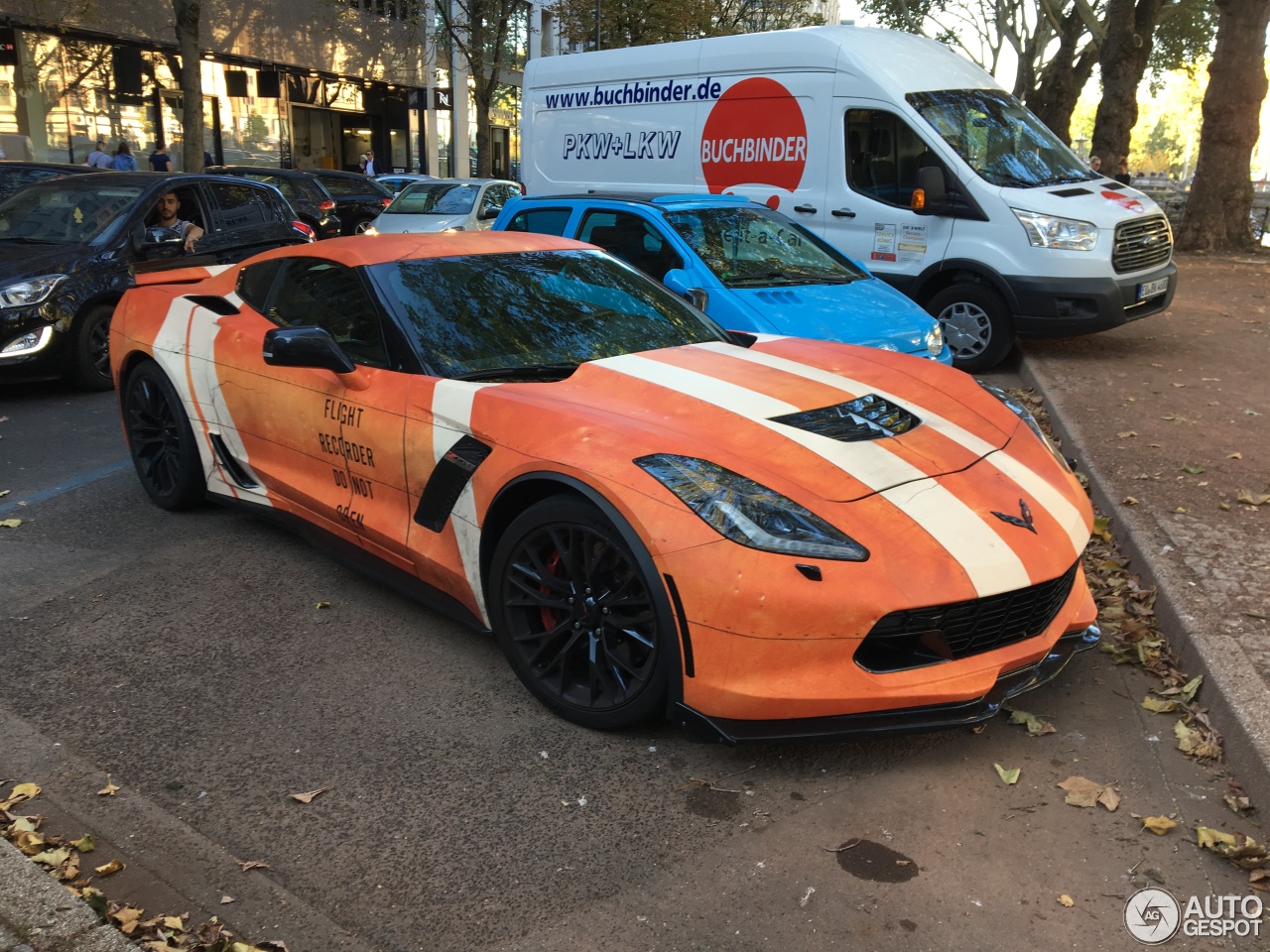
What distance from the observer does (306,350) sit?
3.98 metres

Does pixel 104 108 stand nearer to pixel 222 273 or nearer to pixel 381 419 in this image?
pixel 222 273

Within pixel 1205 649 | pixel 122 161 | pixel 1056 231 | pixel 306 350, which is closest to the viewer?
pixel 1205 649

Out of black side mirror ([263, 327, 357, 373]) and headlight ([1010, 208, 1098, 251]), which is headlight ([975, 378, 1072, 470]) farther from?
headlight ([1010, 208, 1098, 251])

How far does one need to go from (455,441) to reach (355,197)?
18.0 meters

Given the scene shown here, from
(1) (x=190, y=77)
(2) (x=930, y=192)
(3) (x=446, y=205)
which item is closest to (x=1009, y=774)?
(2) (x=930, y=192)

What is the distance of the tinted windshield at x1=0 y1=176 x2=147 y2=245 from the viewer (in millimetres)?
8570

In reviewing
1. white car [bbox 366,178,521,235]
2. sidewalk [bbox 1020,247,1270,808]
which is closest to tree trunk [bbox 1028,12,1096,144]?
white car [bbox 366,178,521,235]

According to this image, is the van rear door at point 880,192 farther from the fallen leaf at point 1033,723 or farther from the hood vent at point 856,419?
the fallen leaf at point 1033,723

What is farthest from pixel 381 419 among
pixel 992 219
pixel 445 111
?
pixel 445 111

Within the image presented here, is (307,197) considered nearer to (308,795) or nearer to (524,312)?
(524,312)

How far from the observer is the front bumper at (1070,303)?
8641 mm

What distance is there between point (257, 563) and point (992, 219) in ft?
21.3

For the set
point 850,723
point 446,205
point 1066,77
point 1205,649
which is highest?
point 1066,77

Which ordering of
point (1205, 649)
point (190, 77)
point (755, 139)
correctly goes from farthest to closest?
point (190, 77), point (755, 139), point (1205, 649)
